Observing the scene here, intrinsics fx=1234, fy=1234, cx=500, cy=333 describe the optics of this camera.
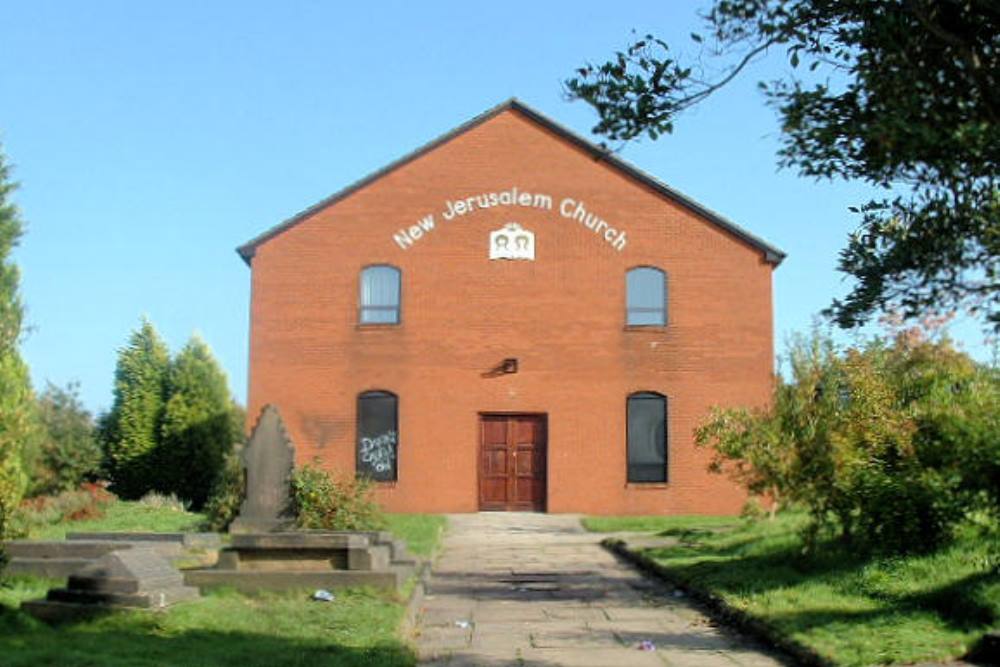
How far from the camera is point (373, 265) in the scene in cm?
3036

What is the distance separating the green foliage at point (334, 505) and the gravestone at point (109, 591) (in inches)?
274

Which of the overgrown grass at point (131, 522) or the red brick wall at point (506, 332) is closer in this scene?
the overgrown grass at point (131, 522)

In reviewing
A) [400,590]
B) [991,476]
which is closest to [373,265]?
[400,590]

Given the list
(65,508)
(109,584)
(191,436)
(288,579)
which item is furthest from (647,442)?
(109,584)

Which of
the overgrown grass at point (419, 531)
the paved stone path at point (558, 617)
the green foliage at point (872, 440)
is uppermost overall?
the green foliage at point (872, 440)

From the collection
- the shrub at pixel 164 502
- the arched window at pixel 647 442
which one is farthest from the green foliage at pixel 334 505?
the arched window at pixel 647 442

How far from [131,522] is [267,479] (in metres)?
4.04

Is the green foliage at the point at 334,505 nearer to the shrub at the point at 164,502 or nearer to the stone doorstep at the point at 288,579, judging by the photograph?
the stone doorstep at the point at 288,579

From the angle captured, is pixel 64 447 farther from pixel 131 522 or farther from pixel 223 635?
pixel 223 635

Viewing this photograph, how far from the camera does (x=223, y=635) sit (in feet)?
33.3

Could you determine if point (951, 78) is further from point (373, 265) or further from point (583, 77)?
point (373, 265)

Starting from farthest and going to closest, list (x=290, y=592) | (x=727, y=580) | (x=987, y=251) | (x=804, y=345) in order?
(x=804, y=345)
(x=727, y=580)
(x=290, y=592)
(x=987, y=251)

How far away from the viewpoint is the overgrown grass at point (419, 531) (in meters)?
19.0

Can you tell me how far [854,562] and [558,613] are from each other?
10.6 ft
